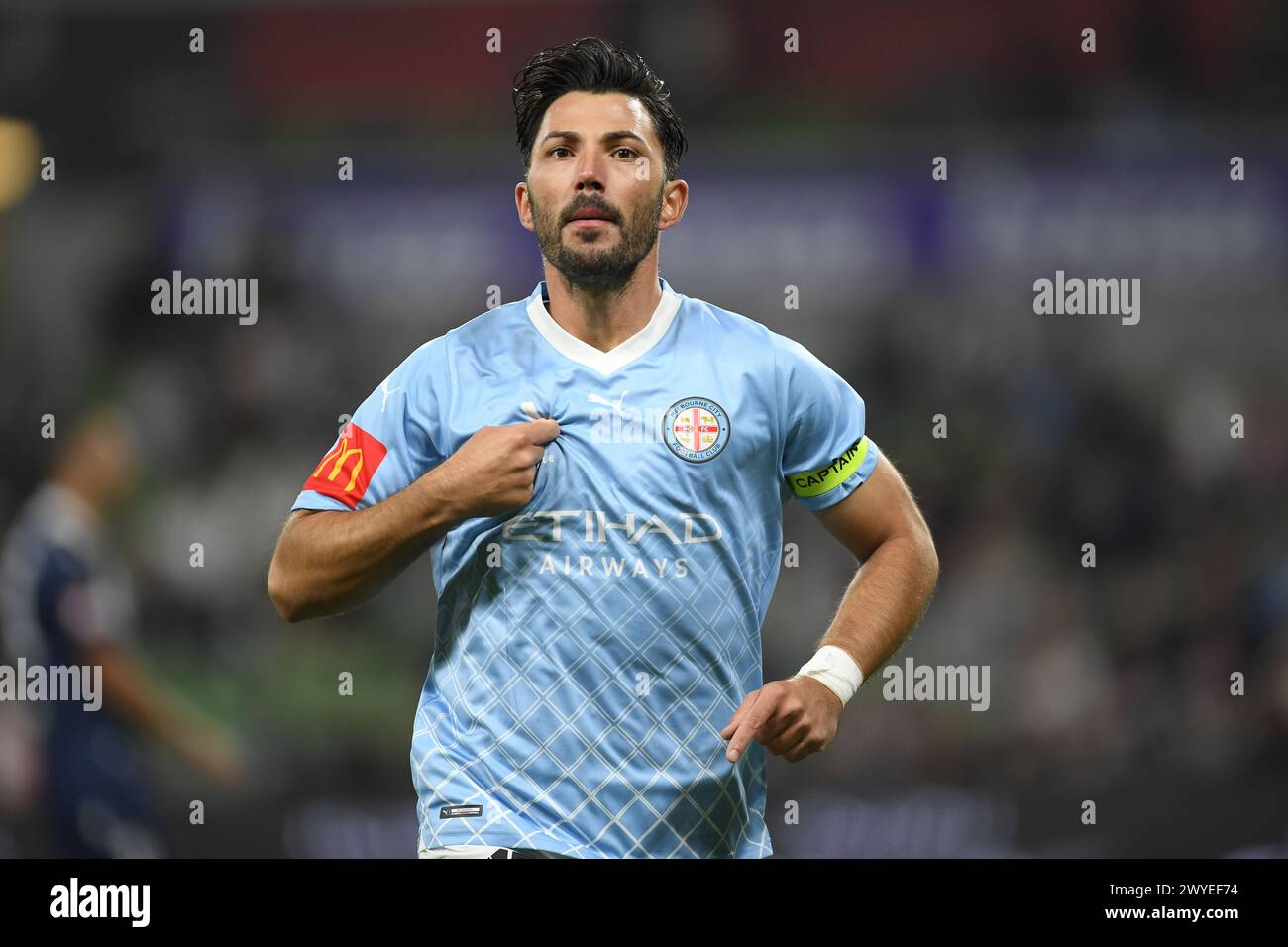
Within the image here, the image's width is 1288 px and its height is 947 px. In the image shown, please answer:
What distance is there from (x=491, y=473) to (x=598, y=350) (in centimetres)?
52

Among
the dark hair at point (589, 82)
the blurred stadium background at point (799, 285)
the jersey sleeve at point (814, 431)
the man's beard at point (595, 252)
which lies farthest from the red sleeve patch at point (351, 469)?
the blurred stadium background at point (799, 285)

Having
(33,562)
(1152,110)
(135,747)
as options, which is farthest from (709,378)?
(1152,110)

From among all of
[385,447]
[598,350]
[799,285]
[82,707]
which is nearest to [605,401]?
[598,350]

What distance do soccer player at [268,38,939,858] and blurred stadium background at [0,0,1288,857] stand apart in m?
4.74

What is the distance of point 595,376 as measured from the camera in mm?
3668

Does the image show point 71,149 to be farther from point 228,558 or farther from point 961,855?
point 961,855

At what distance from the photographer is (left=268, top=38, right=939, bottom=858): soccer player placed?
345 cm

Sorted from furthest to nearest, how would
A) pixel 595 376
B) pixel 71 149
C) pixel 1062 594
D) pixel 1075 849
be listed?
pixel 71 149
pixel 1062 594
pixel 1075 849
pixel 595 376

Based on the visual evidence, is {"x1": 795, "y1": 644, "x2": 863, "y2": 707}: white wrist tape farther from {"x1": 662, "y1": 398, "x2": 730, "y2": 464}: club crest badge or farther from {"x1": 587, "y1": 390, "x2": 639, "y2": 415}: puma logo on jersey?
{"x1": 587, "y1": 390, "x2": 639, "y2": 415}: puma logo on jersey

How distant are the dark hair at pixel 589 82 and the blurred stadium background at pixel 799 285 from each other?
4729mm

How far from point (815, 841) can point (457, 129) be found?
4.41 m

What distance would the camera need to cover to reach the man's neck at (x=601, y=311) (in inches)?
147

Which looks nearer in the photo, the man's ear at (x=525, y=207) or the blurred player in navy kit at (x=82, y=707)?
the man's ear at (x=525, y=207)

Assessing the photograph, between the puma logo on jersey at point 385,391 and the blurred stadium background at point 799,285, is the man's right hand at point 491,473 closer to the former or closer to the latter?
the puma logo on jersey at point 385,391
